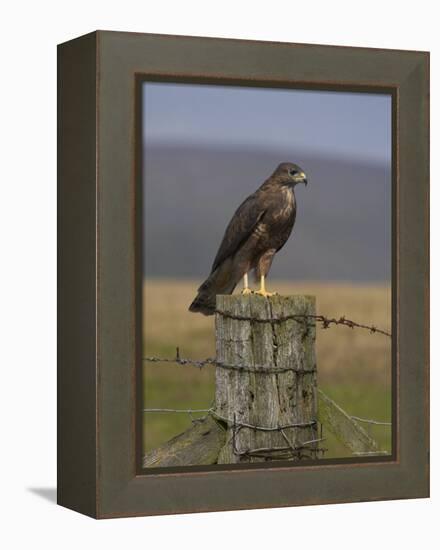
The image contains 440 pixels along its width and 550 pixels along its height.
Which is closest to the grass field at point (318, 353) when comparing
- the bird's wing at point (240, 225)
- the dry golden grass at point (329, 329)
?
the dry golden grass at point (329, 329)

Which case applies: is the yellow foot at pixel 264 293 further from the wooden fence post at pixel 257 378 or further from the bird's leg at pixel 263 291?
the wooden fence post at pixel 257 378

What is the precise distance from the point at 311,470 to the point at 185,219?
1.96 meters

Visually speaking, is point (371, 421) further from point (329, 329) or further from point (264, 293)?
point (264, 293)

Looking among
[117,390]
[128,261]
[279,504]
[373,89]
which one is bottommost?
A: [279,504]

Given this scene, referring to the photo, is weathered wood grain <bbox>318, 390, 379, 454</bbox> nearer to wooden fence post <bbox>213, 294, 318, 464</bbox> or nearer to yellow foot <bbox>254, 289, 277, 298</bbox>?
wooden fence post <bbox>213, 294, 318, 464</bbox>

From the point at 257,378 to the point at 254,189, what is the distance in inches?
53.0

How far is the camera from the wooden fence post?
1223cm

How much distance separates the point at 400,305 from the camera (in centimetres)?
1282

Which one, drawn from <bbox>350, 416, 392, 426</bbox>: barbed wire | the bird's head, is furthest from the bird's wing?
<bbox>350, 416, 392, 426</bbox>: barbed wire

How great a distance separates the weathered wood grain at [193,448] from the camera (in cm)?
1198

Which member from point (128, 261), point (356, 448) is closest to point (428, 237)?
point (356, 448)

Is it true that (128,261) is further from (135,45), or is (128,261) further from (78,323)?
(135,45)

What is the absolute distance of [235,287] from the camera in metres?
12.6

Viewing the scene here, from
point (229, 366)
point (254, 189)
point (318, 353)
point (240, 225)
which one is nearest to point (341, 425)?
point (318, 353)
